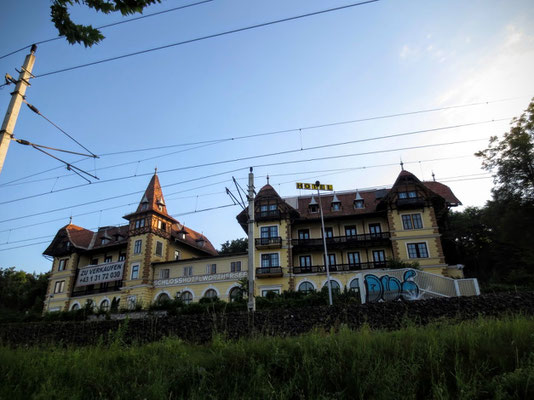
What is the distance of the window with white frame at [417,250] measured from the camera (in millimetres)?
32097

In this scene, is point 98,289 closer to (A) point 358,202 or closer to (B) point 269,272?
(B) point 269,272

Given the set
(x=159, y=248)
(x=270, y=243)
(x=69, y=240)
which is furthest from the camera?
(x=69, y=240)

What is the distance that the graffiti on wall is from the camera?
59.6 ft

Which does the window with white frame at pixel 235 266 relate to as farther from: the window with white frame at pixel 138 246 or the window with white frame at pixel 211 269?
the window with white frame at pixel 138 246

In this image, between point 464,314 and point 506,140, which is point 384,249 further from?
point 464,314

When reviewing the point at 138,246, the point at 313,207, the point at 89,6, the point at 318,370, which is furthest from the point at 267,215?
the point at 89,6

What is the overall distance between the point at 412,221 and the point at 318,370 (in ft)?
98.1

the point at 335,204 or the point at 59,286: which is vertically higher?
the point at 335,204

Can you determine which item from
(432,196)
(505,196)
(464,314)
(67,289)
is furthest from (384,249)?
(67,289)

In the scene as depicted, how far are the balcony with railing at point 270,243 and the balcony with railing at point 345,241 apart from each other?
1.53 m

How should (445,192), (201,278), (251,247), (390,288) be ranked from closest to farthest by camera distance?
1. (251,247)
2. (390,288)
3. (201,278)
4. (445,192)

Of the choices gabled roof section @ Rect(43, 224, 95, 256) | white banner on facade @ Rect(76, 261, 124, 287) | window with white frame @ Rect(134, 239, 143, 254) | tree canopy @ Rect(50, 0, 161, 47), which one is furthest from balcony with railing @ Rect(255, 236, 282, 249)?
tree canopy @ Rect(50, 0, 161, 47)

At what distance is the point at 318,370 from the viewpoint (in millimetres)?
6727

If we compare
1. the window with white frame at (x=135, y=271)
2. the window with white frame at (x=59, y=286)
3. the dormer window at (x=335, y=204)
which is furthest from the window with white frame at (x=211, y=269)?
the window with white frame at (x=59, y=286)
